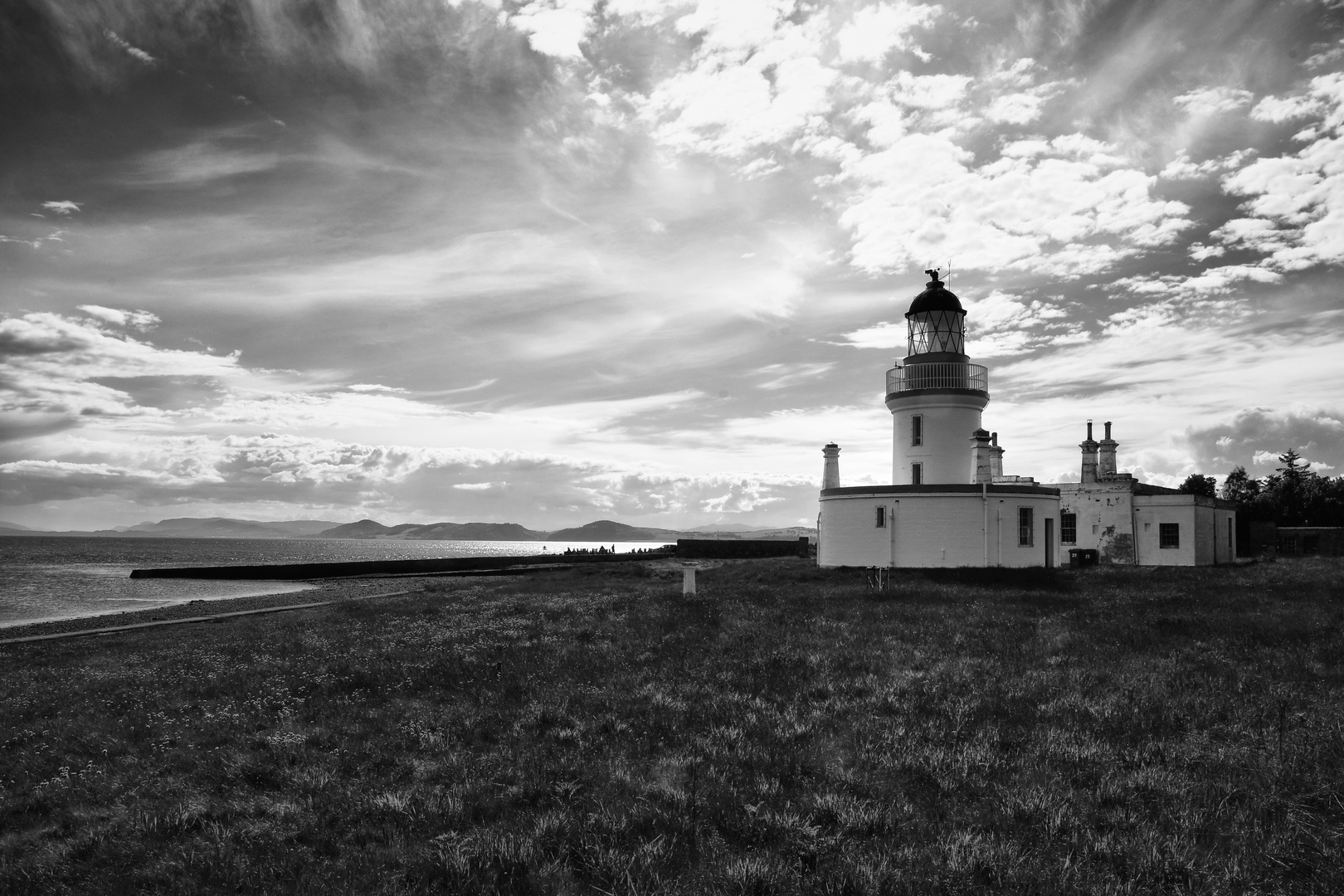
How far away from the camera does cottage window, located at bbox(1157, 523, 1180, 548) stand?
43000 mm

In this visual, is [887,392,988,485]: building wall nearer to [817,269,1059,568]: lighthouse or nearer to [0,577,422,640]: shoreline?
[817,269,1059,568]: lighthouse

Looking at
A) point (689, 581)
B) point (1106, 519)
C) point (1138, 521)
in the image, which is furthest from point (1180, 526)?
point (689, 581)

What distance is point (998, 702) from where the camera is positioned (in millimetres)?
10719

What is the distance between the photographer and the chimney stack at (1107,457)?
45156 mm

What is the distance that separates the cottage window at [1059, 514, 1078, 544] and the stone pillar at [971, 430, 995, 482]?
10.5m

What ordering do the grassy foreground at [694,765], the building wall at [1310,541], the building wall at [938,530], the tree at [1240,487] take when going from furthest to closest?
the tree at [1240,487], the building wall at [1310,541], the building wall at [938,530], the grassy foreground at [694,765]

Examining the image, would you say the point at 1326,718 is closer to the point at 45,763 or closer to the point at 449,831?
the point at 449,831

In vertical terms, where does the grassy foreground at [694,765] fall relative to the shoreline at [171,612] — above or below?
above

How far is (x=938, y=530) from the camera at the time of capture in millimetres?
35656

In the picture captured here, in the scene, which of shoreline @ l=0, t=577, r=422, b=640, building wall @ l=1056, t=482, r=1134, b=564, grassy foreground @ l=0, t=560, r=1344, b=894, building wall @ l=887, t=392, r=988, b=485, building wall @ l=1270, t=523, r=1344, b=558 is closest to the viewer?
grassy foreground @ l=0, t=560, r=1344, b=894

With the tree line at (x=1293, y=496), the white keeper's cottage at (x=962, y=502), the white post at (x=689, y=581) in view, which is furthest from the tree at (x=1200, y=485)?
the white post at (x=689, y=581)

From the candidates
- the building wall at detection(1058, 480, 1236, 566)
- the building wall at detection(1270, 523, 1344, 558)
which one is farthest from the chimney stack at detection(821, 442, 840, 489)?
the building wall at detection(1270, 523, 1344, 558)

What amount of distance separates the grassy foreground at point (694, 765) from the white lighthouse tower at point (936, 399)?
22553 millimetres

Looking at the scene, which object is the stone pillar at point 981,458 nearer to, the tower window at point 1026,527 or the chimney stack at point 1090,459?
the tower window at point 1026,527
